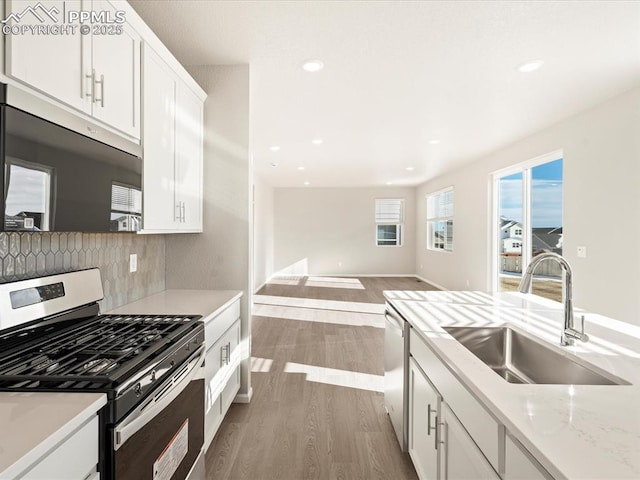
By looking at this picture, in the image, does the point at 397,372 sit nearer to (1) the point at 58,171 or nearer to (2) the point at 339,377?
(2) the point at 339,377

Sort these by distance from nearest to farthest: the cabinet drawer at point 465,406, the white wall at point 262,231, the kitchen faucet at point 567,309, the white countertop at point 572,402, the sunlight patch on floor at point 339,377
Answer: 1. the white countertop at point 572,402
2. the cabinet drawer at point 465,406
3. the kitchen faucet at point 567,309
4. the sunlight patch on floor at point 339,377
5. the white wall at point 262,231

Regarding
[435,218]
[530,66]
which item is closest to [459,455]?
[530,66]

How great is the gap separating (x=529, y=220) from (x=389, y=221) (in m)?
5.68

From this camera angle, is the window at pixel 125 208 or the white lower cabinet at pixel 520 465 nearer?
the white lower cabinet at pixel 520 465

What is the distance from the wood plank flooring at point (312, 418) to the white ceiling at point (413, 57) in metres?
2.62

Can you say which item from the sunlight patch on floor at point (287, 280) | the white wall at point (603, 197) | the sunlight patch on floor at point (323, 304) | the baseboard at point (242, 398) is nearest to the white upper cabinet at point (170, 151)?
the baseboard at point (242, 398)

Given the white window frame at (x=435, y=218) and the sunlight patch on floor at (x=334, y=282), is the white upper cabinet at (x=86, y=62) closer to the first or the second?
the white window frame at (x=435, y=218)

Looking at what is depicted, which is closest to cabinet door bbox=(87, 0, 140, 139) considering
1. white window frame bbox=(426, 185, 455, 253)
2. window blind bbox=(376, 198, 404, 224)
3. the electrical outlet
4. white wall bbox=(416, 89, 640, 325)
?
the electrical outlet

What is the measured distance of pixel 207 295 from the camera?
2.64 metres

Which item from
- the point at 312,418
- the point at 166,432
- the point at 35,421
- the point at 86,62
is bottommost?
the point at 312,418

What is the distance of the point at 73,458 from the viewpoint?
3.05ft

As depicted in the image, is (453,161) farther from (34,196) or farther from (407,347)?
(34,196)

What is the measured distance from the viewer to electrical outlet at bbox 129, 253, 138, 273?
7.82ft

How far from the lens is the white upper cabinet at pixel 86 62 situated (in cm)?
117
